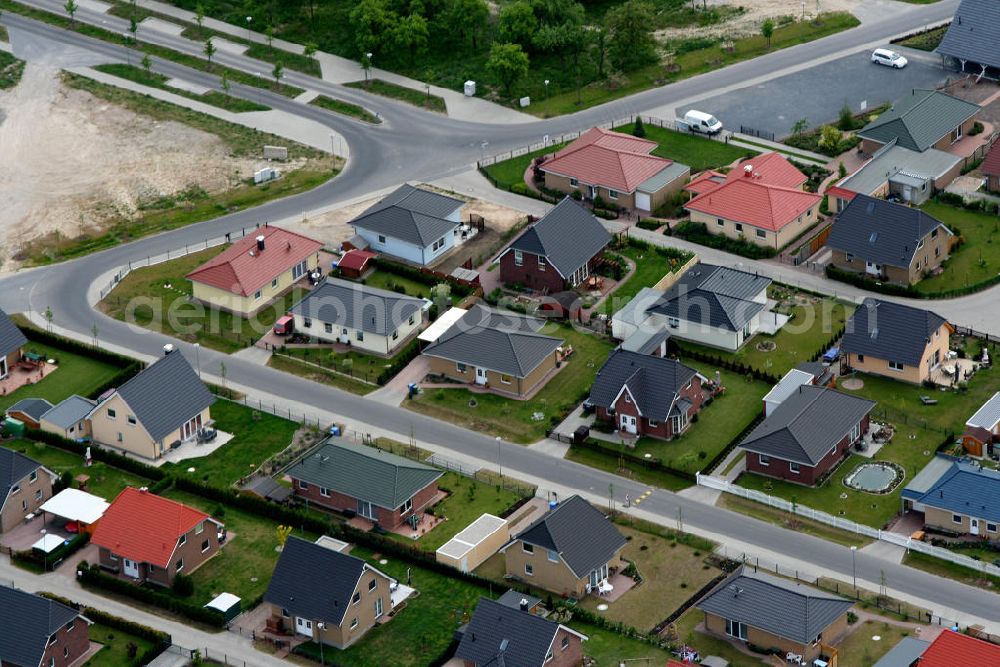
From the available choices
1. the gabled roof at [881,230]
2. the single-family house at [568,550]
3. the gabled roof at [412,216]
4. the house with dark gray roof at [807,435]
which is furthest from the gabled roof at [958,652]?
the gabled roof at [412,216]

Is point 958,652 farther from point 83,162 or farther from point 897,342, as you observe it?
point 83,162

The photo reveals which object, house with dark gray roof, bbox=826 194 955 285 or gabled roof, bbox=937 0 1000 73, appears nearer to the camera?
house with dark gray roof, bbox=826 194 955 285

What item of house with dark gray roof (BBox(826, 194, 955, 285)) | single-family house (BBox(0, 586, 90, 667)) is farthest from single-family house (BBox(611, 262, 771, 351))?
single-family house (BBox(0, 586, 90, 667))

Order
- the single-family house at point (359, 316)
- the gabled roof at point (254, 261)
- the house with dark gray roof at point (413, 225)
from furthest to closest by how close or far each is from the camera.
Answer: the house with dark gray roof at point (413, 225)
the gabled roof at point (254, 261)
the single-family house at point (359, 316)

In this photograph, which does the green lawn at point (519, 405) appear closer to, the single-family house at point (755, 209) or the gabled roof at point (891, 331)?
the gabled roof at point (891, 331)

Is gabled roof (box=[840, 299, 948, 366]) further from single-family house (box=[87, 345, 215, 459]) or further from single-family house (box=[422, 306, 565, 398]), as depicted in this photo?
single-family house (box=[87, 345, 215, 459])

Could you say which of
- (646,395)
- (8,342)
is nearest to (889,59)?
(646,395)
